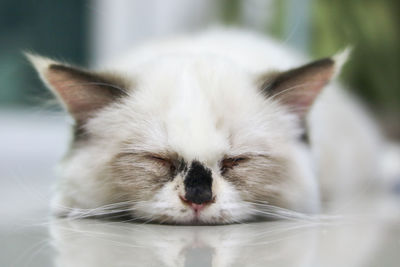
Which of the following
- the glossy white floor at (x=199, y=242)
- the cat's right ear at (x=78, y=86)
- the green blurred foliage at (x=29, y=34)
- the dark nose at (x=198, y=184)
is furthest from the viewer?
the green blurred foliage at (x=29, y=34)

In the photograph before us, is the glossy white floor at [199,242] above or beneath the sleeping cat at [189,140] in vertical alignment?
beneath

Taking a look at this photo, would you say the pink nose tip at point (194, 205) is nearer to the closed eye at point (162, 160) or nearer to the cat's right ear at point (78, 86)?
the closed eye at point (162, 160)

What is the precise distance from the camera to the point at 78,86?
3.60 feet

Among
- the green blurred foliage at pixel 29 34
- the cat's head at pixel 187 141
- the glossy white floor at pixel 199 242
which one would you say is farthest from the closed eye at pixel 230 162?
the green blurred foliage at pixel 29 34

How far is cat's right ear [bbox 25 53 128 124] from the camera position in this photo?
108 centimetres

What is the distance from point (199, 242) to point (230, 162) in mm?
219

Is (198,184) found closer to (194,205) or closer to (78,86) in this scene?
(194,205)

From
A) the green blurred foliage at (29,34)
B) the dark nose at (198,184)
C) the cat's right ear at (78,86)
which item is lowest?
the dark nose at (198,184)

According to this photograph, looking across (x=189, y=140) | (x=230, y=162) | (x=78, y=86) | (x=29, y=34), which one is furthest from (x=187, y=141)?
(x=29, y=34)

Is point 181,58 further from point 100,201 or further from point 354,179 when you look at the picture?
point 354,179

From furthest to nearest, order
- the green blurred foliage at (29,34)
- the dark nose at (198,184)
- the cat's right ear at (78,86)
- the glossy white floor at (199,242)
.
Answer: the green blurred foliage at (29,34) → the cat's right ear at (78,86) → the dark nose at (198,184) → the glossy white floor at (199,242)

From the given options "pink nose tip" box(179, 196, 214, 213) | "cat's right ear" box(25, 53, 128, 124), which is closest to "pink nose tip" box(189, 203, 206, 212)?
"pink nose tip" box(179, 196, 214, 213)

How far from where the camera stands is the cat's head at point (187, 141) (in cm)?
100

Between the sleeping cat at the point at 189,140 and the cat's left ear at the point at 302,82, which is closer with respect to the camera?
the sleeping cat at the point at 189,140
